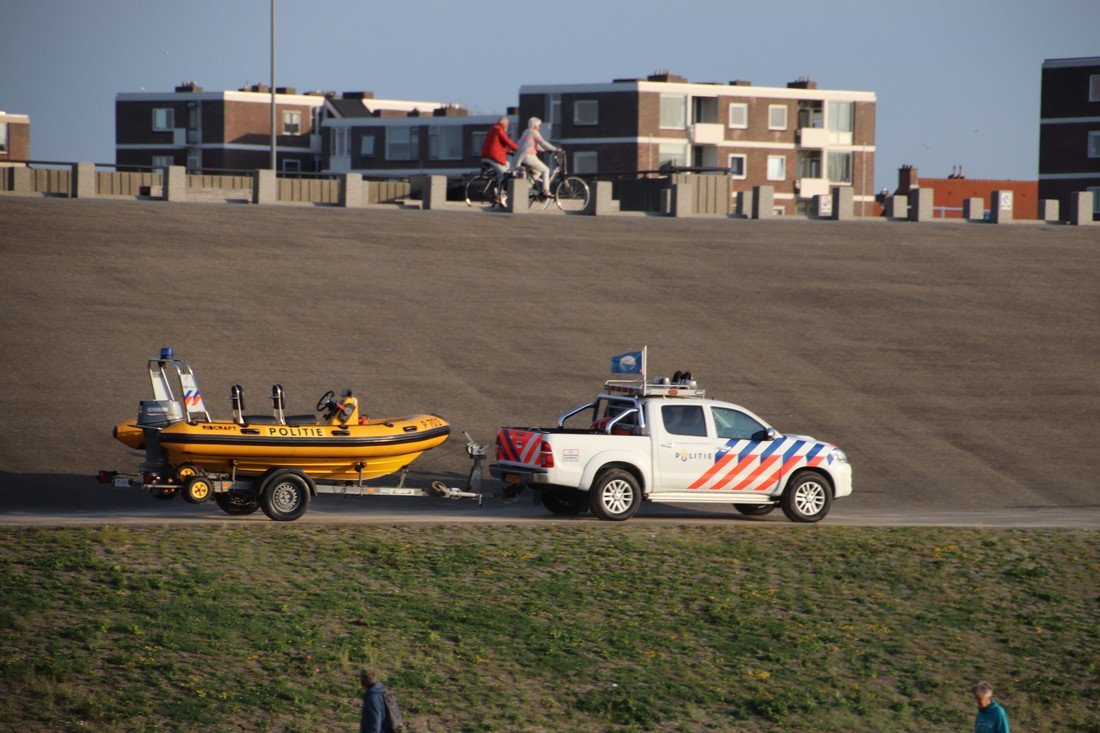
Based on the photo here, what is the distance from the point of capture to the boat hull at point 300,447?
1908 centimetres

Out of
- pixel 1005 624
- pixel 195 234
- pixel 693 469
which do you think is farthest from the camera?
pixel 195 234

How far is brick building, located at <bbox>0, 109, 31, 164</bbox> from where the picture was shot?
101 m

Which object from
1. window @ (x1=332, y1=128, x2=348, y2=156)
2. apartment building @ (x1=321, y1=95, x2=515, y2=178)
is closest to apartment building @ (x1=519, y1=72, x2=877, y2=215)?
apartment building @ (x1=321, y1=95, x2=515, y2=178)

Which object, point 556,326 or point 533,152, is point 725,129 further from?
point 556,326

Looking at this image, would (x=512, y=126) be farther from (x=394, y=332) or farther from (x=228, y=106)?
(x=394, y=332)

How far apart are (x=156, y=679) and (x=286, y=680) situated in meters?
1.26

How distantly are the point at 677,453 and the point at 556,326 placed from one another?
Answer: 37.4 ft

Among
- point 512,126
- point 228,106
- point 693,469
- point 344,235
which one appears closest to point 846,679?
point 693,469

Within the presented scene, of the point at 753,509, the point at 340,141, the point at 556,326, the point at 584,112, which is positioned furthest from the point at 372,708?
the point at 340,141

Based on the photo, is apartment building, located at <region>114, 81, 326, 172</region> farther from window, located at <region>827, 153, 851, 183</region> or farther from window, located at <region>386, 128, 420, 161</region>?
window, located at <region>827, 153, 851, 183</region>

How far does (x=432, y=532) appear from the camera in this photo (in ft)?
61.6

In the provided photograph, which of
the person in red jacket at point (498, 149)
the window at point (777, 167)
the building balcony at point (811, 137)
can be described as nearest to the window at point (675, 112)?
the window at point (777, 167)

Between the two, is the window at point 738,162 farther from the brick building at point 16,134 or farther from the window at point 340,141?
the brick building at point 16,134

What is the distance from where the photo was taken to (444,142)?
88.7 metres
